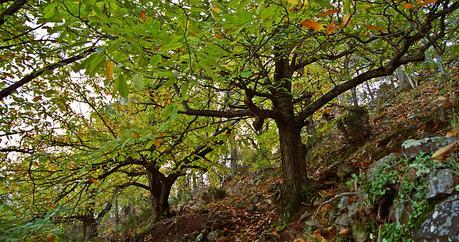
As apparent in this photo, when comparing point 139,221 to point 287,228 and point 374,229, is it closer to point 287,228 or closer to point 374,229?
point 287,228

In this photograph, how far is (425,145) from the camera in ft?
11.0

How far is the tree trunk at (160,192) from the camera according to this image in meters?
10.5

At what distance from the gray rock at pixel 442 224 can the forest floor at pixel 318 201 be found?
52.6 inches

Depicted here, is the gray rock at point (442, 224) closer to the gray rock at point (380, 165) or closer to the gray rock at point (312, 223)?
the gray rock at point (380, 165)

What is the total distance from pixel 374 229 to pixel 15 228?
3.40 m

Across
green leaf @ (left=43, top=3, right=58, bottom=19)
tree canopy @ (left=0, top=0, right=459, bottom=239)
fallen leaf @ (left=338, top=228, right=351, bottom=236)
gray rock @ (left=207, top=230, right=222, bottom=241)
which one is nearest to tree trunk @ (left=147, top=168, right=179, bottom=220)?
tree canopy @ (left=0, top=0, right=459, bottom=239)

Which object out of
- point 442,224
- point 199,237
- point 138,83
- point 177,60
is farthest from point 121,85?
point 199,237

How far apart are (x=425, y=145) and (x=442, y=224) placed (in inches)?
38.6

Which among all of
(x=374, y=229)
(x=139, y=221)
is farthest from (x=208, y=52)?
(x=139, y=221)

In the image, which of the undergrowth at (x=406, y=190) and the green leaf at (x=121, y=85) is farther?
the undergrowth at (x=406, y=190)

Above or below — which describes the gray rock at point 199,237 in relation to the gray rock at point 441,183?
below

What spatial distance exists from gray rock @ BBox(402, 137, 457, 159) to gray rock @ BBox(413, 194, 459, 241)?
667 millimetres

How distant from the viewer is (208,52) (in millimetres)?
1968

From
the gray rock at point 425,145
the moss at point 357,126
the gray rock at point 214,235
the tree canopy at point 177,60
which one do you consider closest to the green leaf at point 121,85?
the tree canopy at point 177,60
